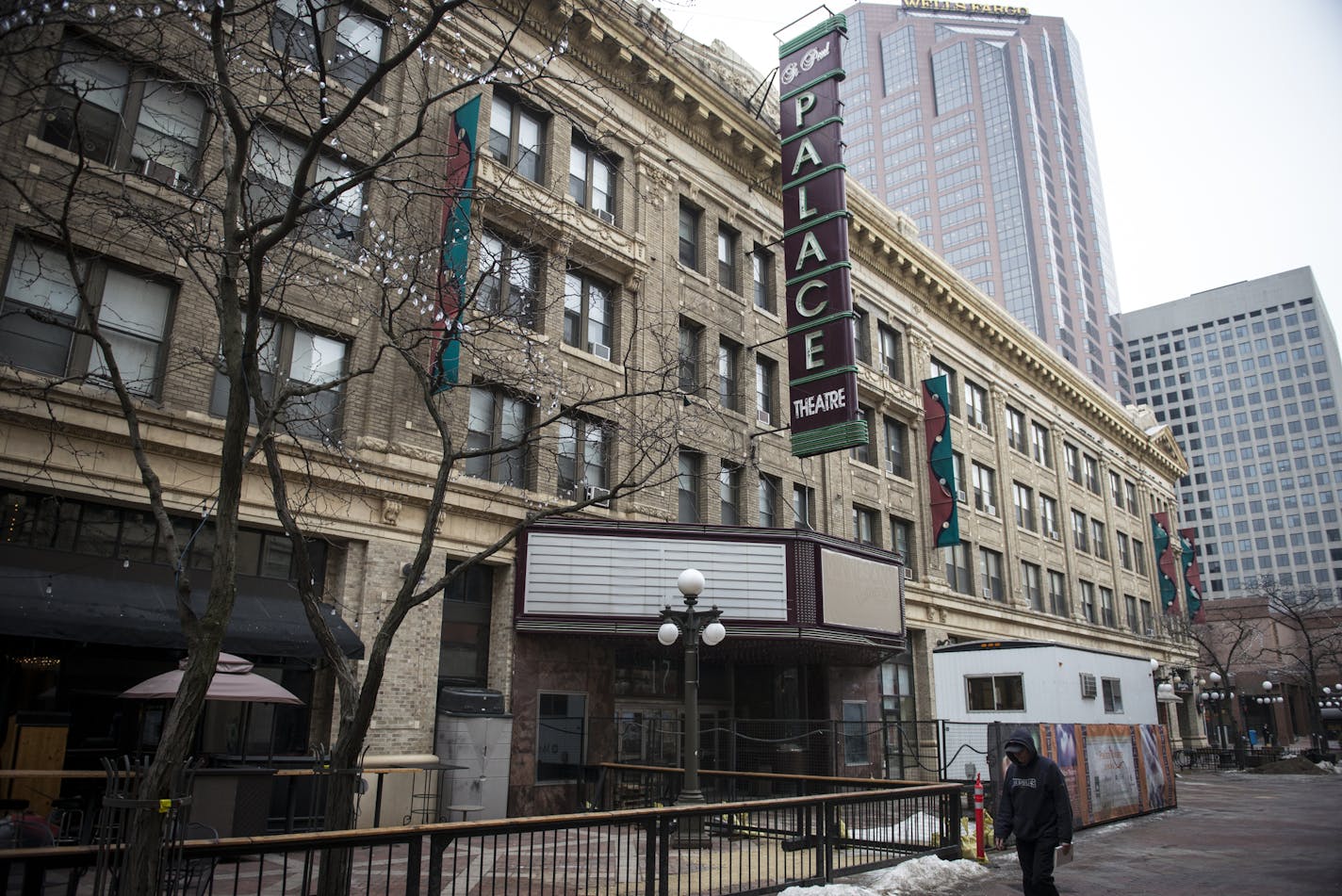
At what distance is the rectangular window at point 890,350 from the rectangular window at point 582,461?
14.6 m

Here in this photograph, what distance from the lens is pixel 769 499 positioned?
2625 centimetres

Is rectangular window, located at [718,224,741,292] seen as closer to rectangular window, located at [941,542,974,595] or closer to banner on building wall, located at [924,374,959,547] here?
banner on building wall, located at [924,374,959,547]

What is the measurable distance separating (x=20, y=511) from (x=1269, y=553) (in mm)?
174688

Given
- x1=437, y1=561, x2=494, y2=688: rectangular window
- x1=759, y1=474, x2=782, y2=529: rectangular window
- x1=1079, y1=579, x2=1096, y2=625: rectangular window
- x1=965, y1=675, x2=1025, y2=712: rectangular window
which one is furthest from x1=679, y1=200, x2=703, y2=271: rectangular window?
x1=1079, y1=579, x2=1096, y2=625: rectangular window

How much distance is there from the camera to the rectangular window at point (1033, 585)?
3937 centimetres

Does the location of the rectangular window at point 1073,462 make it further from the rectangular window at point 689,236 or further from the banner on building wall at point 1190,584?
the rectangular window at point 689,236

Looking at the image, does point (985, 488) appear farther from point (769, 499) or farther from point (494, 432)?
point (494, 432)

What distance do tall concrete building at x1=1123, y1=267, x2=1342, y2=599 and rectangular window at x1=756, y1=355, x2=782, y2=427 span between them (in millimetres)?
144504

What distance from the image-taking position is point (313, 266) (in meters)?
16.5

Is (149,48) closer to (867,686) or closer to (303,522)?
(303,522)

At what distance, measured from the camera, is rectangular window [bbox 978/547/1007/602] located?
3600cm

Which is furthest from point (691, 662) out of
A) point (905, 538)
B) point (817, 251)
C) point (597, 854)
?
point (905, 538)

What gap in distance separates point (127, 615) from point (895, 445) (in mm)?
25561

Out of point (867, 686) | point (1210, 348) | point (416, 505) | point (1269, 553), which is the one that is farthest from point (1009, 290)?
point (416, 505)
